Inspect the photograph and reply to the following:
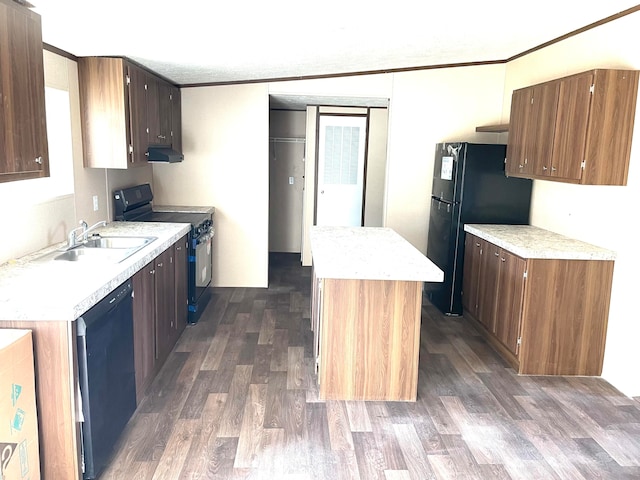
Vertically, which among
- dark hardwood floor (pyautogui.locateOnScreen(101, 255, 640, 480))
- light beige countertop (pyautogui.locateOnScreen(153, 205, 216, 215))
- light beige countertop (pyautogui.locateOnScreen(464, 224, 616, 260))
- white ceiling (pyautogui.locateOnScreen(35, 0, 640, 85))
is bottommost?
dark hardwood floor (pyautogui.locateOnScreen(101, 255, 640, 480))

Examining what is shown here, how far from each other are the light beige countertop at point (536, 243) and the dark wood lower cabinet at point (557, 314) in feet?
0.14

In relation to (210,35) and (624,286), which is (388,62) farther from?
(624,286)

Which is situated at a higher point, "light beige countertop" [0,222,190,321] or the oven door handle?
"light beige countertop" [0,222,190,321]

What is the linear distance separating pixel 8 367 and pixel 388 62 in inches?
161

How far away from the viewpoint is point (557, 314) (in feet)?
11.3

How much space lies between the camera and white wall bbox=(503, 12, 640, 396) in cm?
320

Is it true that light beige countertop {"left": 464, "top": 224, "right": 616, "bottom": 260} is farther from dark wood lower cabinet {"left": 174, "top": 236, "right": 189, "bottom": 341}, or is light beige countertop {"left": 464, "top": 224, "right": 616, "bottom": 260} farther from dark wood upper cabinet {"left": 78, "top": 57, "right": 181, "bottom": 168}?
dark wood upper cabinet {"left": 78, "top": 57, "right": 181, "bottom": 168}

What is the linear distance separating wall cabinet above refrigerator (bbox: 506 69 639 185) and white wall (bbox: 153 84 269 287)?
113 inches

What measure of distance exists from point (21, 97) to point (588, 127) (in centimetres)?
325

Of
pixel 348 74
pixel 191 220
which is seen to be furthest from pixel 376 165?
pixel 191 220

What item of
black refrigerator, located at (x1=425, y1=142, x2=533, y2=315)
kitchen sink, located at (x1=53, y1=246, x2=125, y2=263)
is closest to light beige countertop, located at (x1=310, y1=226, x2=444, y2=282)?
black refrigerator, located at (x1=425, y1=142, x2=533, y2=315)

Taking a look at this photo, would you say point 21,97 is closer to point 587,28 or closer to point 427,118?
point 587,28

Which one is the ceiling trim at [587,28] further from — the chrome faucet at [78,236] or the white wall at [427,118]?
the chrome faucet at [78,236]

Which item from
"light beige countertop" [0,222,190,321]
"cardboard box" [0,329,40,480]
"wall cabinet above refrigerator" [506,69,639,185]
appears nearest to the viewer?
"cardboard box" [0,329,40,480]
